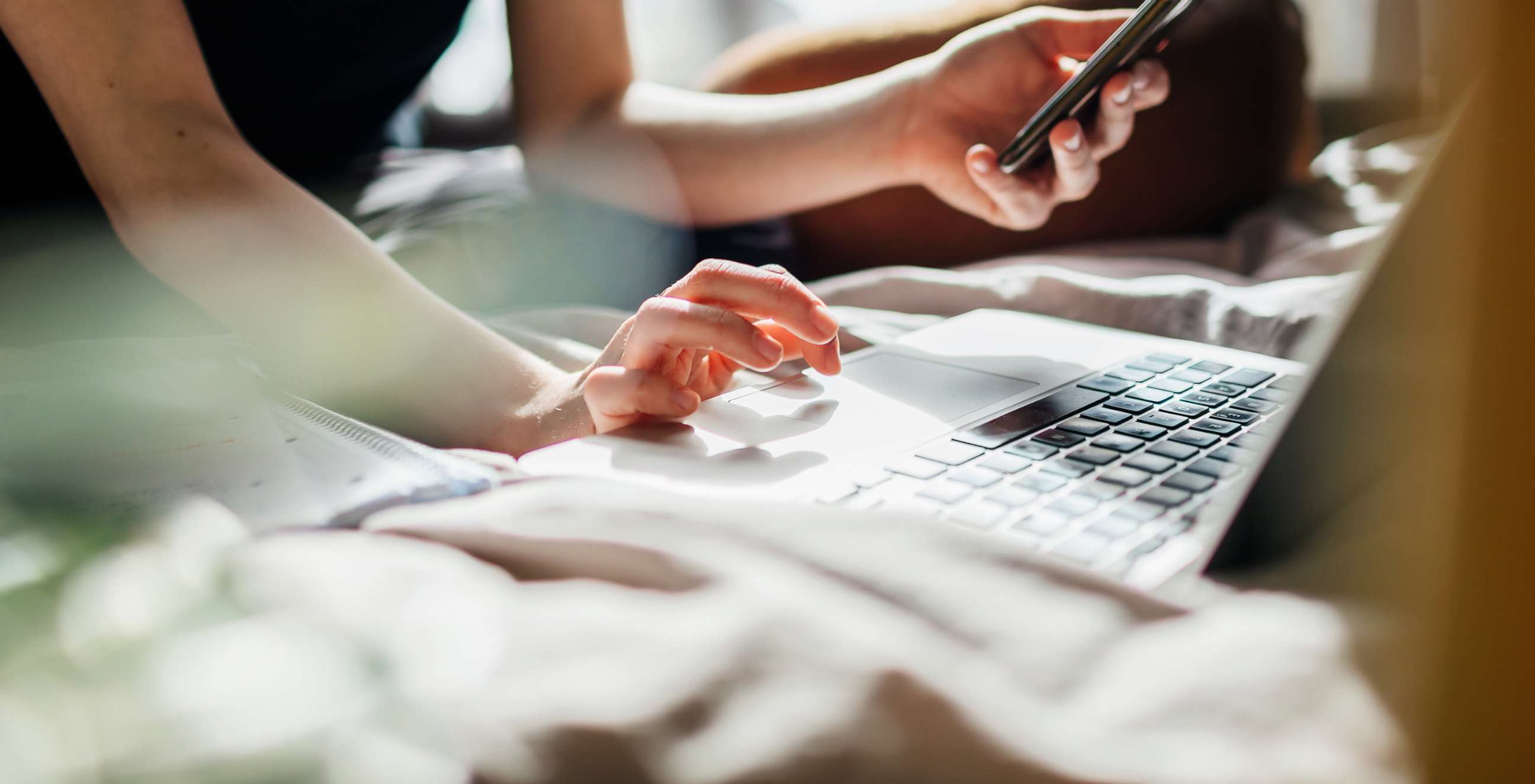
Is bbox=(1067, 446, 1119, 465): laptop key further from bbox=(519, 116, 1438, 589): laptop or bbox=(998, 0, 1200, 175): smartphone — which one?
bbox=(998, 0, 1200, 175): smartphone

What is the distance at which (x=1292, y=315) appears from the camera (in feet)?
1.73

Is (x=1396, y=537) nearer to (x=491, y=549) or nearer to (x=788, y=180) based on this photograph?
(x=491, y=549)

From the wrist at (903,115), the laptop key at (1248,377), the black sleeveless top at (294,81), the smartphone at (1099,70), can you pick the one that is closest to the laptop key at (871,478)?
the laptop key at (1248,377)

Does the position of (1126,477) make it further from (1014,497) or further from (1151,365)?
(1151,365)

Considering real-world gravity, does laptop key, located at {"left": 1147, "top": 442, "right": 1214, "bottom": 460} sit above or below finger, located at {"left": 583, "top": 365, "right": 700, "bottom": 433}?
above

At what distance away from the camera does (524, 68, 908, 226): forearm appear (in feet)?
2.37

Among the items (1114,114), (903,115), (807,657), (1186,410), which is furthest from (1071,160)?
(807,657)

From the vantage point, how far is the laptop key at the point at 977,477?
12.7 inches

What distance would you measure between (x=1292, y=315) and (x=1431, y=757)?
0.41 metres

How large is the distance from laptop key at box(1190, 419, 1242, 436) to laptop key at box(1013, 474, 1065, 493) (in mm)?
92

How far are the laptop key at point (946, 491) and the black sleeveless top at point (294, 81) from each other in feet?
2.03

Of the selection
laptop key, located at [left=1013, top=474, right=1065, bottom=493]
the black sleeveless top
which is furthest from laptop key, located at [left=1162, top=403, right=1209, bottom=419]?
the black sleeveless top

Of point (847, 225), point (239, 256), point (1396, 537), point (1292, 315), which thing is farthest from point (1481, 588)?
point (847, 225)

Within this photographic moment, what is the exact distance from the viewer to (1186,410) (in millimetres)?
393
